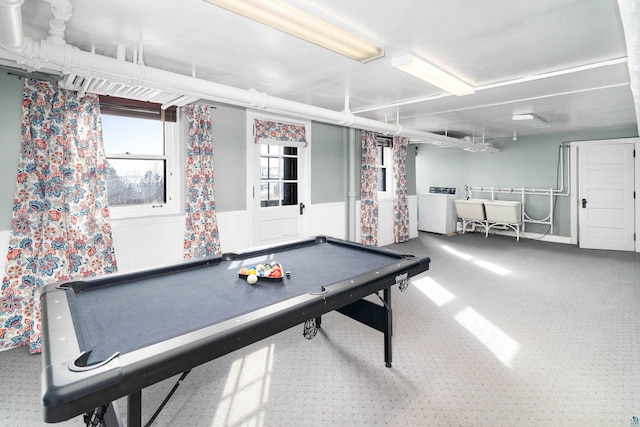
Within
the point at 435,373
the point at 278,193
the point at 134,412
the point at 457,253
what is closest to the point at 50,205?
the point at 134,412

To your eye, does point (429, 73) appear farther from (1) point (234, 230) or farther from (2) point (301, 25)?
(1) point (234, 230)

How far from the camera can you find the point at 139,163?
3.45 metres

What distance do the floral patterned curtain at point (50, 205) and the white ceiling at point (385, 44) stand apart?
655 mm

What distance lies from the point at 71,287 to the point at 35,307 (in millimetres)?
1259

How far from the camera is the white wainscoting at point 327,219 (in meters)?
5.10

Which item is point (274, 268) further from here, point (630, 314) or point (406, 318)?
point (630, 314)

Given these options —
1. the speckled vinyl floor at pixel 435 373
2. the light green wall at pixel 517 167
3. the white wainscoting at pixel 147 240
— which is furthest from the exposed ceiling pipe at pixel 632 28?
the light green wall at pixel 517 167

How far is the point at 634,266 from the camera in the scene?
4.98 m

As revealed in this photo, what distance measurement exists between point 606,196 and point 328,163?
5.43m

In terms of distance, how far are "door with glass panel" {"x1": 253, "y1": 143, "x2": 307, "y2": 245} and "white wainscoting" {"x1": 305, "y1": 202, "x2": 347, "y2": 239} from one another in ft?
0.47

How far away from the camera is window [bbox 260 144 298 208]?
4504 millimetres

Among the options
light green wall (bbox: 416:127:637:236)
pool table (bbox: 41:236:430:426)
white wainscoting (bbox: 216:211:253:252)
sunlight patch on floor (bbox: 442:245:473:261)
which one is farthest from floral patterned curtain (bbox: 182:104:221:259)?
light green wall (bbox: 416:127:637:236)

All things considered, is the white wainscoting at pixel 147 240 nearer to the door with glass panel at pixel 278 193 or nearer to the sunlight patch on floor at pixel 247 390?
the door with glass panel at pixel 278 193

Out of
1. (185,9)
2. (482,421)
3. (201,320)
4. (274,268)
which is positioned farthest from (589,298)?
(185,9)
